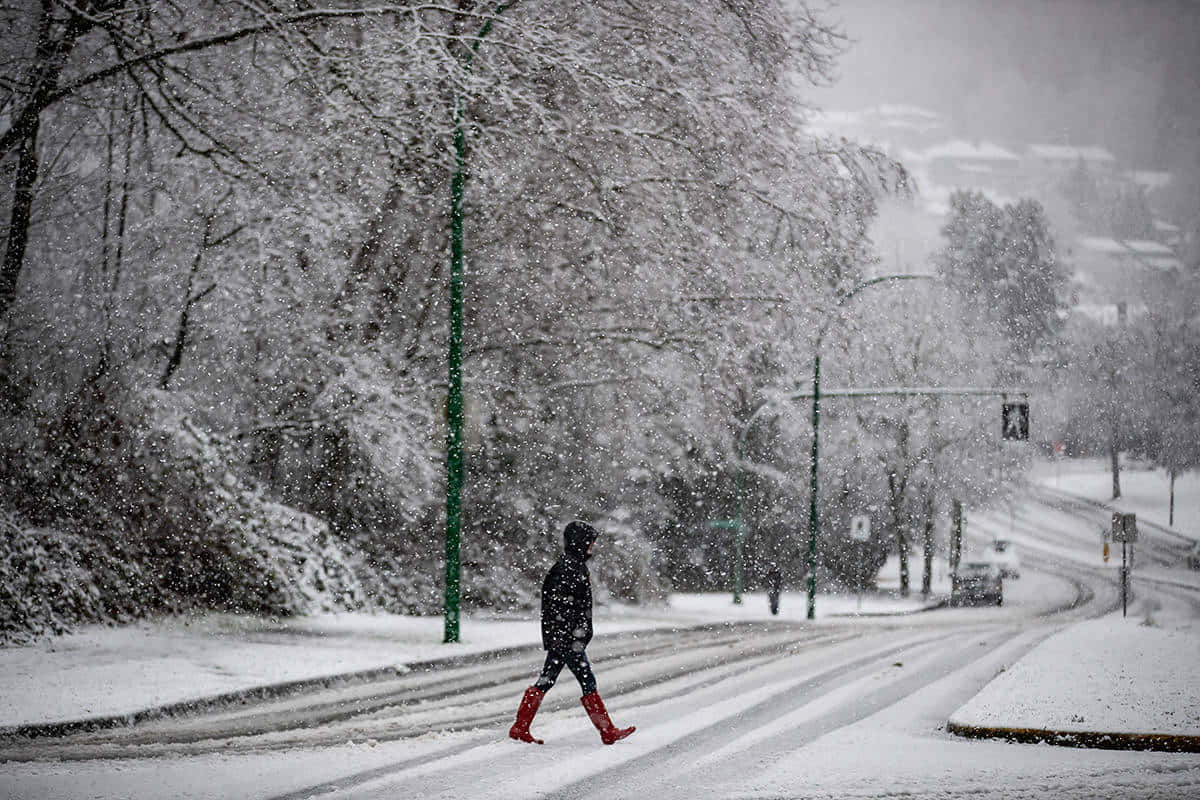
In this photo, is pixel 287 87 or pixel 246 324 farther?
pixel 246 324

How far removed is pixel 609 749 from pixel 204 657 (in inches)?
282

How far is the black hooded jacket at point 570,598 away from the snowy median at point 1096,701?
3634 millimetres

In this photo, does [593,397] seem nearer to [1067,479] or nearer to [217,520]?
[217,520]

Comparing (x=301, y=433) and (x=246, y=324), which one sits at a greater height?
(x=246, y=324)

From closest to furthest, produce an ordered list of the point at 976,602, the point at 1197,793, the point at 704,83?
the point at 1197,793, the point at 704,83, the point at 976,602

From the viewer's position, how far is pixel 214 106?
1883 centimetres

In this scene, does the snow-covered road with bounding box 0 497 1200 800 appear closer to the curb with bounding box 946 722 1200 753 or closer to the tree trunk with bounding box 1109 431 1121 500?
the curb with bounding box 946 722 1200 753

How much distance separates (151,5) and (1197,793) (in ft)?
38.6

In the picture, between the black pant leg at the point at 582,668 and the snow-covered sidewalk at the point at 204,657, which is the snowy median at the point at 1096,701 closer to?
the black pant leg at the point at 582,668

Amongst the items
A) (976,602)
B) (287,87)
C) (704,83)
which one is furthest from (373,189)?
(976,602)

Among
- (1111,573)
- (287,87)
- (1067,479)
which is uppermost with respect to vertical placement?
(287,87)

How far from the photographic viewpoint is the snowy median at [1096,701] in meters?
10.1

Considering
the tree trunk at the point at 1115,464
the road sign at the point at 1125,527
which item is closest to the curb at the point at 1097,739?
the road sign at the point at 1125,527

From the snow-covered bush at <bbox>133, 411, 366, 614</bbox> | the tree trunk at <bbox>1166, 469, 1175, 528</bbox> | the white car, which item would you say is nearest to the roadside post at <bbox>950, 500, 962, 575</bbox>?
the white car
